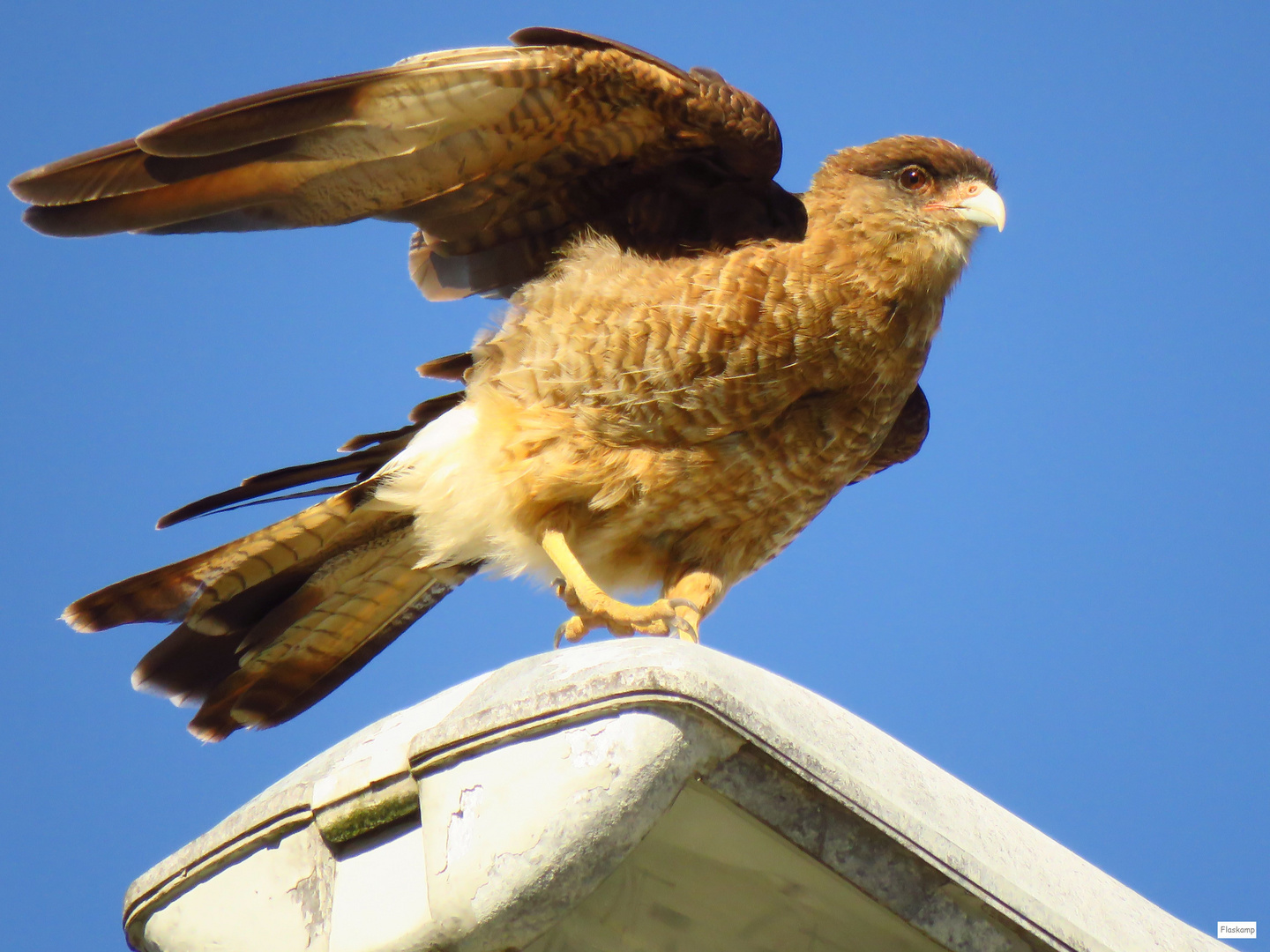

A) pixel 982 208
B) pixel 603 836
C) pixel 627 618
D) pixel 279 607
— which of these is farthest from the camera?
pixel 279 607

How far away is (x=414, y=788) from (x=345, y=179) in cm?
193

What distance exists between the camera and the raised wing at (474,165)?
2.99 m

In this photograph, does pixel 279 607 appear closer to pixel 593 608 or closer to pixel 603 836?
pixel 593 608

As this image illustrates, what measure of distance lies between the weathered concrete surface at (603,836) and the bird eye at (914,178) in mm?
2076

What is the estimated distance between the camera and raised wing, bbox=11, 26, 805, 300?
2986mm

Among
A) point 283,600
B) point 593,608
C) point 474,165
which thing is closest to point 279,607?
point 283,600

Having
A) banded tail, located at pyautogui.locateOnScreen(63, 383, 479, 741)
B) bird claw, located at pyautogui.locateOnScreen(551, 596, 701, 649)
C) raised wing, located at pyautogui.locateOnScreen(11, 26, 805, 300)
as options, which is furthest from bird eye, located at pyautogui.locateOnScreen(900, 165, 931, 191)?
banded tail, located at pyautogui.locateOnScreen(63, 383, 479, 741)

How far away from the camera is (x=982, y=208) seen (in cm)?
361

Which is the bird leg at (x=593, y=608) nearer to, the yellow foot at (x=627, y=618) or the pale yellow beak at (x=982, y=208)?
the yellow foot at (x=627, y=618)

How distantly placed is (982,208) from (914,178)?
0.23m

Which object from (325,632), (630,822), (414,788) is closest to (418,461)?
(325,632)

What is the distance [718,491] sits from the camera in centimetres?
350

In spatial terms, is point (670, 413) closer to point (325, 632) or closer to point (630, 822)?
point (325, 632)

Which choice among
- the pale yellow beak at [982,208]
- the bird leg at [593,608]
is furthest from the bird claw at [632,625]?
the pale yellow beak at [982,208]
